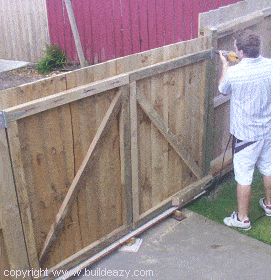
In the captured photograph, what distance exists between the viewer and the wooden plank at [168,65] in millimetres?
4031

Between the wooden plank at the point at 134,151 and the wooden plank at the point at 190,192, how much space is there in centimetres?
63

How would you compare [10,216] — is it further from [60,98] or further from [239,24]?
[239,24]

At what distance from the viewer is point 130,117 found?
411 cm

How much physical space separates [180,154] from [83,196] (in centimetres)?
144

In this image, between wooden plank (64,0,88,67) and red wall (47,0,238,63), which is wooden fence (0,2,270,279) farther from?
wooden plank (64,0,88,67)

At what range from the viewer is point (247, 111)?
14.1 ft

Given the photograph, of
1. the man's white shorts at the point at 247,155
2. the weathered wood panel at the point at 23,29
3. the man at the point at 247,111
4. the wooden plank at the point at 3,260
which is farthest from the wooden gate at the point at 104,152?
the weathered wood panel at the point at 23,29

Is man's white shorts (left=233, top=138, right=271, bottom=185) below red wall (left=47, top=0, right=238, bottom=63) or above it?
below

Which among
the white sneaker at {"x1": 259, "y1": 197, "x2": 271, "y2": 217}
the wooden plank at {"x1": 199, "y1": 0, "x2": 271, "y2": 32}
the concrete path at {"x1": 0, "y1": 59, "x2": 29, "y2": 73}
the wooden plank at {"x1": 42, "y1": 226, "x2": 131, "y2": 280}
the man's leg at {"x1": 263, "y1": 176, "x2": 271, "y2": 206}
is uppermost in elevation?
the wooden plank at {"x1": 199, "y1": 0, "x2": 271, "y2": 32}

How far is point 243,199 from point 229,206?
59cm

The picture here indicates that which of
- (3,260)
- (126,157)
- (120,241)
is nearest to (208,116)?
(126,157)

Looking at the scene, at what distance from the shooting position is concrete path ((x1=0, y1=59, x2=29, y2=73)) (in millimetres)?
11912

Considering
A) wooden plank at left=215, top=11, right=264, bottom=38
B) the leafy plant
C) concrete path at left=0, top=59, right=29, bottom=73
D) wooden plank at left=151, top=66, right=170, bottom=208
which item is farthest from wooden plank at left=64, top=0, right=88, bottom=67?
wooden plank at left=151, top=66, right=170, bottom=208

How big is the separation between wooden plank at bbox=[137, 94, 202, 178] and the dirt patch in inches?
249
